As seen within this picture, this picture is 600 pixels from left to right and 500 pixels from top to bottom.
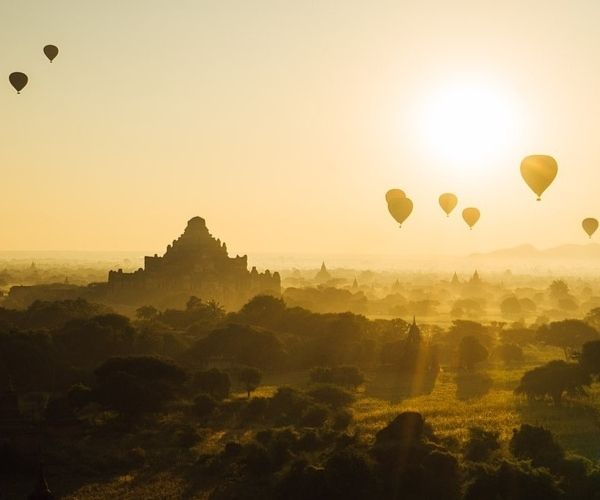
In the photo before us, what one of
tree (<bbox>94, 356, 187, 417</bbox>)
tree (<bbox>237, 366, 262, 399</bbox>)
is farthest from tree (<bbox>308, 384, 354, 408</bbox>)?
tree (<bbox>94, 356, 187, 417</bbox>)

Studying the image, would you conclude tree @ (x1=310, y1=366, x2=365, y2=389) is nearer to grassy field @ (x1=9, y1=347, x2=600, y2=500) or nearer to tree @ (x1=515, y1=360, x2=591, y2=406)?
grassy field @ (x1=9, y1=347, x2=600, y2=500)

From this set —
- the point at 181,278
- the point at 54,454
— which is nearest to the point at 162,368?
the point at 54,454

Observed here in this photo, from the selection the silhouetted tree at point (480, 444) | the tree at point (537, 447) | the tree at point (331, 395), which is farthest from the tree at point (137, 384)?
the tree at point (537, 447)

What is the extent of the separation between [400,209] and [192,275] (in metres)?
43.3

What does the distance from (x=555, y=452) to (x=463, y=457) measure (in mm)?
4713

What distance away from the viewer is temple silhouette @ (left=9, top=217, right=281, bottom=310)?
116 m

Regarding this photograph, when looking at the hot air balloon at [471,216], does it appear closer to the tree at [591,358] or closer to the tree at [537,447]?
the tree at [591,358]

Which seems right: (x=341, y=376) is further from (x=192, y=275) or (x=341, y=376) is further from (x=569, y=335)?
(x=192, y=275)

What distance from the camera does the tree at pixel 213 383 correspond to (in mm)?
52469

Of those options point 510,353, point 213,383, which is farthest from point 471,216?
point 213,383

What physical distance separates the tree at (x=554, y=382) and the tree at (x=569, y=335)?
30.4 m

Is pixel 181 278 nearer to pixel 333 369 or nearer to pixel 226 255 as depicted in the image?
pixel 226 255

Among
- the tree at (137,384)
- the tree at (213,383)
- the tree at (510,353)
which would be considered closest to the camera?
the tree at (137,384)

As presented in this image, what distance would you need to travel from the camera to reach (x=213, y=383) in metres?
52.5
